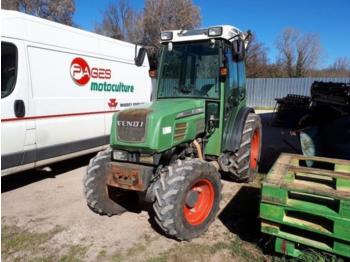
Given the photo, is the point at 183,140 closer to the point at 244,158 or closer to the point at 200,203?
the point at 200,203

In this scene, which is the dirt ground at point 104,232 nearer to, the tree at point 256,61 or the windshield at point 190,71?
the windshield at point 190,71

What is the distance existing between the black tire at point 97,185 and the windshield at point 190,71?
1.30 meters

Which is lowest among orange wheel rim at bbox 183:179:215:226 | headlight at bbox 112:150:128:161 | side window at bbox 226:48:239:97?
orange wheel rim at bbox 183:179:215:226

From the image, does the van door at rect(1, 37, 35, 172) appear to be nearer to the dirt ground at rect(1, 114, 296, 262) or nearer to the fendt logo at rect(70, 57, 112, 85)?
the dirt ground at rect(1, 114, 296, 262)

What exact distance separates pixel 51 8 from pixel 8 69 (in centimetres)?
2465

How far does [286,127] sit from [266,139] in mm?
3332

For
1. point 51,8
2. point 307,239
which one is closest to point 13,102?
point 307,239

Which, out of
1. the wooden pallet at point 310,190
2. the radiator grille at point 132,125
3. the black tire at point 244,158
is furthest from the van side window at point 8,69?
the wooden pallet at point 310,190

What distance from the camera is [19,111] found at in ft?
15.0

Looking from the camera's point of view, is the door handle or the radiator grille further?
the door handle

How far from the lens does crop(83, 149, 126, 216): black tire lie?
145 inches

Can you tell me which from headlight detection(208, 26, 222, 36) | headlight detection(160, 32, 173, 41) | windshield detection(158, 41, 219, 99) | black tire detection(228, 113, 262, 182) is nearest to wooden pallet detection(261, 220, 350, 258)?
black tire detection(228, 113, 262, 182)

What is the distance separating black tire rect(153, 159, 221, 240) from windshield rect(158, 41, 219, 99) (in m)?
1.18

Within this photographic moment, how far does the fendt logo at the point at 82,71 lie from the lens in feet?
18.2
